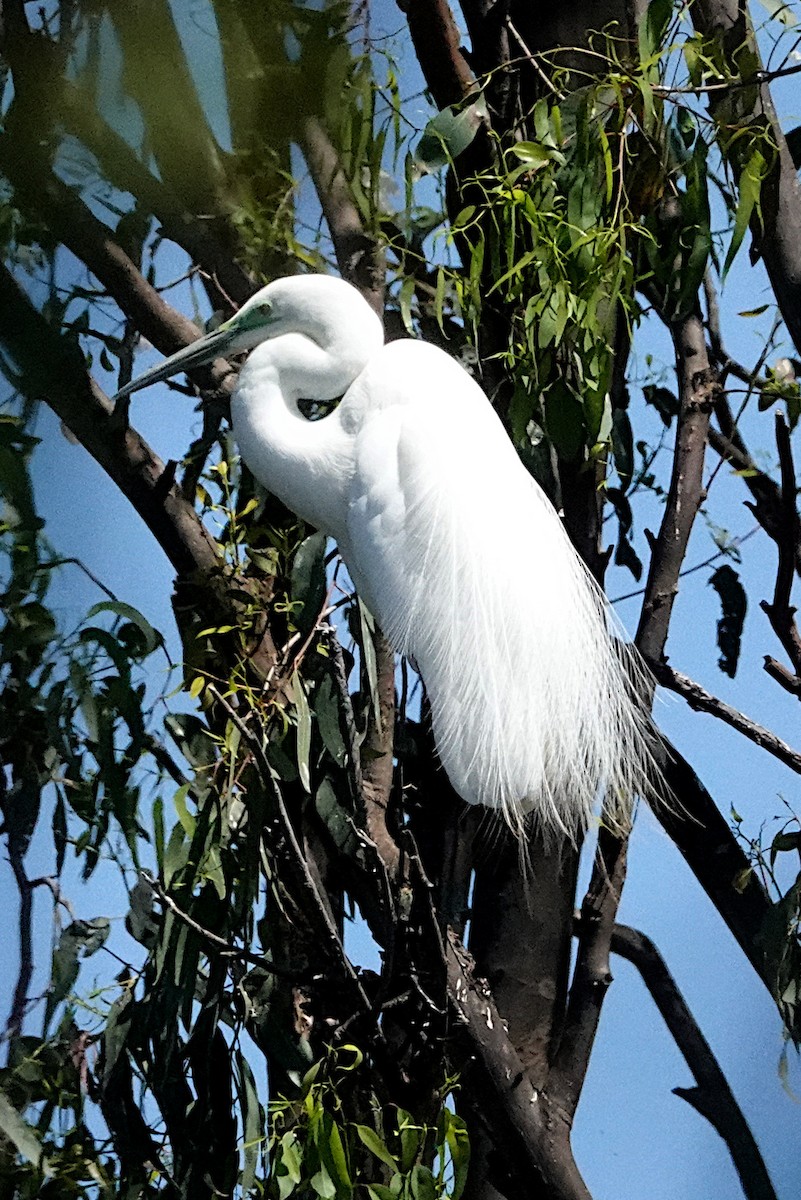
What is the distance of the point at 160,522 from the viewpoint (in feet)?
5.60

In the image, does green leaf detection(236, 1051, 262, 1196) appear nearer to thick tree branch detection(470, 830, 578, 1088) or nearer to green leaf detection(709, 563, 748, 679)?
thick tree branch detection(470, 830, 578, 1088)

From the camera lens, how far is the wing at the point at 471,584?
156cm

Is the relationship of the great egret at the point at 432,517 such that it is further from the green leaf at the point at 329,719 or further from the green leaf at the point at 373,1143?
the green leaf at the point at 373,1143

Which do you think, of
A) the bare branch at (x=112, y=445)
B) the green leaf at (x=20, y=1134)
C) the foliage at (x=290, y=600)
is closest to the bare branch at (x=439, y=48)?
the foliage at (x=290, y=600)

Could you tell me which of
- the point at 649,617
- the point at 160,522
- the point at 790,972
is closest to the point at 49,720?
the point at 160,522

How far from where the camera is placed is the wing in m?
1.56

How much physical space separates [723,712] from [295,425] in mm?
599

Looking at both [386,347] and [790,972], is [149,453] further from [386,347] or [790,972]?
[790,972]

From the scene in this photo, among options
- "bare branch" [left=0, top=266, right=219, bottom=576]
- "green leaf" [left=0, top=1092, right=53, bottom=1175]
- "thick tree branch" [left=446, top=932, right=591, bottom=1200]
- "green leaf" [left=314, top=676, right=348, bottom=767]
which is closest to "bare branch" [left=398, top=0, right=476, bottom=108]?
"bare branch" [left=0, top=266, right=219, bottom=576]

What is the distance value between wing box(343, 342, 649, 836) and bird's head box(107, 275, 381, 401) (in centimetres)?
8

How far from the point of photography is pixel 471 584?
5.27 ft

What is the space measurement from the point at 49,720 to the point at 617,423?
814 millimetres

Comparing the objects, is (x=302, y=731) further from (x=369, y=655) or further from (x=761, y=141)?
(x=761, y=141)

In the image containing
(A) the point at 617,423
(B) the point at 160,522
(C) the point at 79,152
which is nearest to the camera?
(C) the point at 79,152
